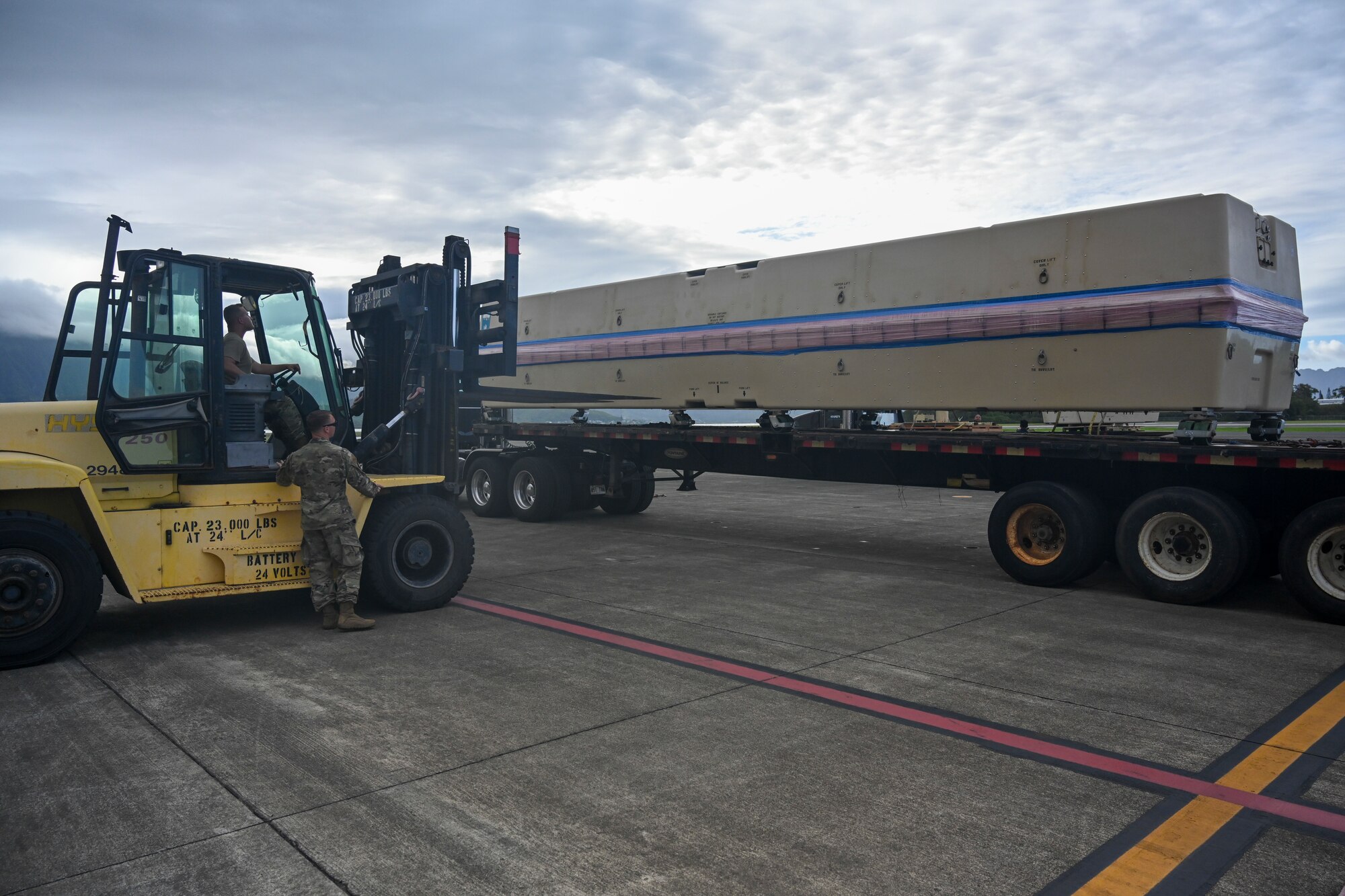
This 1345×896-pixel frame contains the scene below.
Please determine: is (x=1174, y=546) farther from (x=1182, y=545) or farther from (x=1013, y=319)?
(x=1013, y=319)

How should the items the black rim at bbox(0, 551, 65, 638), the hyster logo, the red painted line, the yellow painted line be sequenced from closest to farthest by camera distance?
the yellow painted line, the red painted line, the black rim at bbox(0, 551, 65, 638), the hyster logo

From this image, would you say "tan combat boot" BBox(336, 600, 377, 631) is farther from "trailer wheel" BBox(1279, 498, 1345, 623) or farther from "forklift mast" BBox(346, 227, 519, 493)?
"trailer wheel" BBox(1279, 498, 1345, 623)

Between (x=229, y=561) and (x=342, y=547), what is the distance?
0.82 meters

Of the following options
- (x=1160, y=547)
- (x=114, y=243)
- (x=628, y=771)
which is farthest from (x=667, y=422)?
(x=628, y=771)

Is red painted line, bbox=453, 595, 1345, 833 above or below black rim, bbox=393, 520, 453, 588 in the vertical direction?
below

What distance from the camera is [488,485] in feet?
51.6

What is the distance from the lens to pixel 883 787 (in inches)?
170

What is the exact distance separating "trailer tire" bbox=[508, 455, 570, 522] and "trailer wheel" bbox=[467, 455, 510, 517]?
0.16m

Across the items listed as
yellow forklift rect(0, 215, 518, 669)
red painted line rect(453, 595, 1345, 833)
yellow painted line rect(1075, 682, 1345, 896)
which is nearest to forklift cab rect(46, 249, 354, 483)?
yellow forklift rect(0, 215, 518, 669)

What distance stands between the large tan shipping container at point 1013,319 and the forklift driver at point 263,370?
638cm

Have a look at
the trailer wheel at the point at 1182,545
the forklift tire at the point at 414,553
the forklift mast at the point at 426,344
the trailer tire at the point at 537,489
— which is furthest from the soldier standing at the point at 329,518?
the trailer tire at the point at 537,489

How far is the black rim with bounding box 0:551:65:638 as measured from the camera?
6109mm

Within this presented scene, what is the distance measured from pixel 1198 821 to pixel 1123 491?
627 cm

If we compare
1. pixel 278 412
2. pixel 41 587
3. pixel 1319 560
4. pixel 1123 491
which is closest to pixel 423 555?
pixel 278 412
